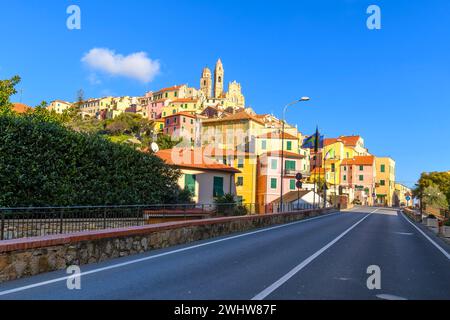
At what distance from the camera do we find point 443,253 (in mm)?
13062

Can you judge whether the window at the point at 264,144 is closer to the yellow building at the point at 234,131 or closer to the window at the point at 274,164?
the yellow building at the point at 234,131

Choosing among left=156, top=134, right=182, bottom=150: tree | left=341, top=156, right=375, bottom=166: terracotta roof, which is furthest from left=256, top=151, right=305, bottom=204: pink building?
left=341, top=156, right=375, bottom=166: terracotta roof

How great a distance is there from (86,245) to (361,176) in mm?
104769

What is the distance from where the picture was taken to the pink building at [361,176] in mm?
103188

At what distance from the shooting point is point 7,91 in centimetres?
2567

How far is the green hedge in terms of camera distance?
15.1 meters

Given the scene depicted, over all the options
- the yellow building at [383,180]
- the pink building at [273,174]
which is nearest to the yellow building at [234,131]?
the pink building at [273,174]

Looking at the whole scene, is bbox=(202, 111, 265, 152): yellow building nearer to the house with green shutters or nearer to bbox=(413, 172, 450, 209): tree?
the house with green shutters

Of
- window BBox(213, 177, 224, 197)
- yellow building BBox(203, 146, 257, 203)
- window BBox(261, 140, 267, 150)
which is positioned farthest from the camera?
window BBox(261, 140, 267, 150)

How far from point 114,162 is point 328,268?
13343 mm

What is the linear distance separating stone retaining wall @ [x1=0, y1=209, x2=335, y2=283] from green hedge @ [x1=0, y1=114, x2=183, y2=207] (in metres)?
6.52

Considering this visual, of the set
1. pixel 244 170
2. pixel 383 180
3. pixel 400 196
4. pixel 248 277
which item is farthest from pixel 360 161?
pixel 248 277
